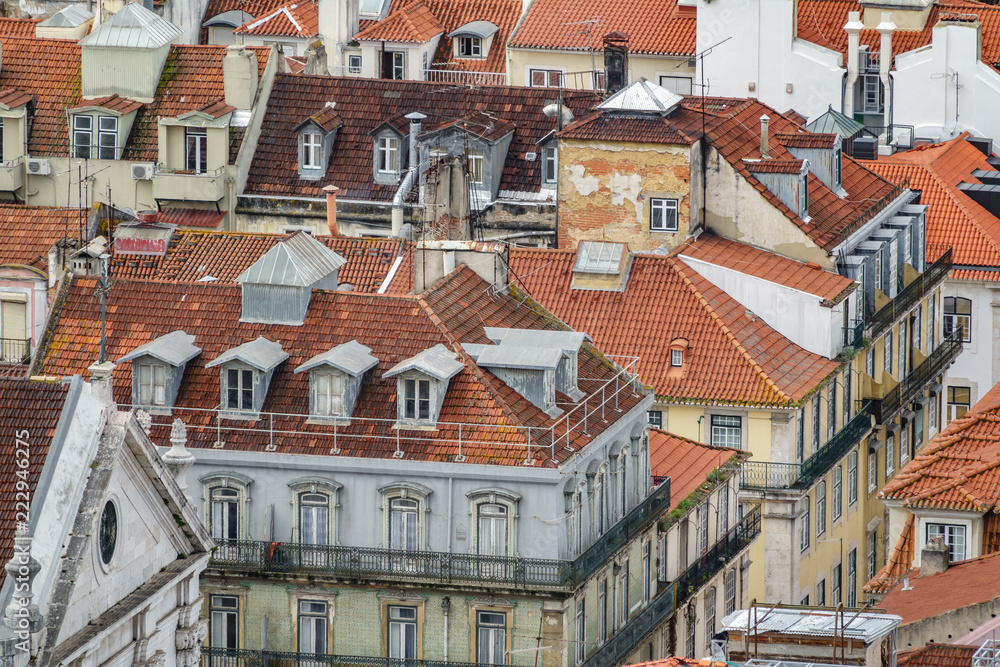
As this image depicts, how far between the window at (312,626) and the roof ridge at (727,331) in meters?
23.2

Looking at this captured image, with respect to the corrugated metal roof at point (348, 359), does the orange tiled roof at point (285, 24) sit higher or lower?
higher

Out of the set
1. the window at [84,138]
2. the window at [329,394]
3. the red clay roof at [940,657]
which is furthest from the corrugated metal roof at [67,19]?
the red clay roof at [940,657]

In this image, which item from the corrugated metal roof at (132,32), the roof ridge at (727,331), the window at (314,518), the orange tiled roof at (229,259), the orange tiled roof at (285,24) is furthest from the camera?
the orange tiled roof at (285,24)

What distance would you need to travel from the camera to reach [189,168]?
12606cm

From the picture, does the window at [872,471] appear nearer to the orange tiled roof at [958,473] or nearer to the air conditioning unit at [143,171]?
the orange tiled roof at [958,473]

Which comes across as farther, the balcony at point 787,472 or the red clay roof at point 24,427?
the balcony at point 787,472

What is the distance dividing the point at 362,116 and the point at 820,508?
27.3 meters

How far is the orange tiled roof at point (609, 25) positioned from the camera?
156375 mm

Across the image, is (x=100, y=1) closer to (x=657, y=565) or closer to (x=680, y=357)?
→ (x=680, y=357)

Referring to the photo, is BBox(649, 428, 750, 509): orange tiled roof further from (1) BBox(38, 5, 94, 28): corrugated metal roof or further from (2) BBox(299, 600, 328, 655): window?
(1) BBox(38, 5, 94, 28): corrugated metal roof

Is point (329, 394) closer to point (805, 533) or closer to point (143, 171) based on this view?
point (805, 533)

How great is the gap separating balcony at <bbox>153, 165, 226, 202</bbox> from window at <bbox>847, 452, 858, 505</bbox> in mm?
27899

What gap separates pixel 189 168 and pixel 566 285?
21.4 metres

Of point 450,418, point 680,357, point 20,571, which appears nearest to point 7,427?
point 20,571
